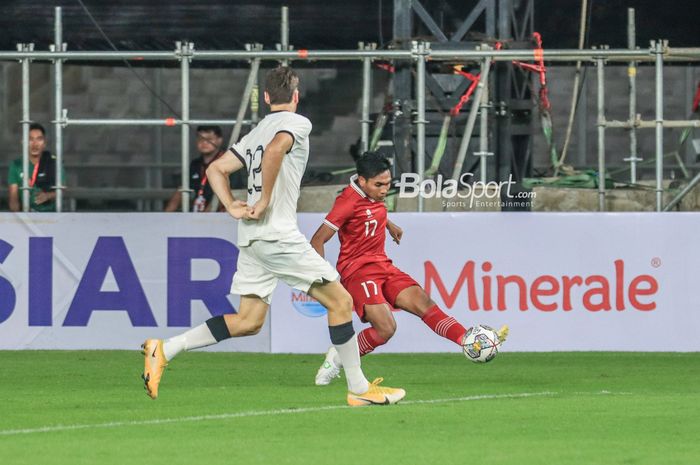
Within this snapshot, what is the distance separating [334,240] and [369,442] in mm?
7210

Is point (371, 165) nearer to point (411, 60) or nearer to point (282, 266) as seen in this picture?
point (282, 266)

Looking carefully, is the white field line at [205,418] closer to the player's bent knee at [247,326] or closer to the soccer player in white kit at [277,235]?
the soccer player in white kit at [277,235]

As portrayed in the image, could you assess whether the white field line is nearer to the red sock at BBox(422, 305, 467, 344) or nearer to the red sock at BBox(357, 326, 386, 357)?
the red sock at BBox(422, 305, 467, 344)

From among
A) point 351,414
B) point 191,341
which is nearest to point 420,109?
point 191,341

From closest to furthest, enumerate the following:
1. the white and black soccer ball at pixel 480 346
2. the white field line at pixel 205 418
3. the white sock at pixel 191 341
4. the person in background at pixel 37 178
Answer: the white field line at pixel 205 418, the white sock at pixel 191 341, the white and black soccer ball at pixel 480 346, the person in background at pixel 37 178

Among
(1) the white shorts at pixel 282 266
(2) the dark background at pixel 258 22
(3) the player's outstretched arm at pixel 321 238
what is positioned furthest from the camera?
(2) the dark background at pixel 258 22

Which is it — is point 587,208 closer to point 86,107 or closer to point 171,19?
point 171,19

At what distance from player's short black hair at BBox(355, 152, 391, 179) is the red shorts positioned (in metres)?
0.67

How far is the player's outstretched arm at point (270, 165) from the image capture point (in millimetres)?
10047

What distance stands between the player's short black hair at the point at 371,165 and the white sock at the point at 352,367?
241cm

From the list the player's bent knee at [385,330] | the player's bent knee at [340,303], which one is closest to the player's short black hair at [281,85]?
the player's bent knee at [340,303]

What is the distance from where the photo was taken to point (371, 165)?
1239 cm

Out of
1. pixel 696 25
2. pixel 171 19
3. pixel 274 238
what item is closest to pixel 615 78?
pixel 696 25

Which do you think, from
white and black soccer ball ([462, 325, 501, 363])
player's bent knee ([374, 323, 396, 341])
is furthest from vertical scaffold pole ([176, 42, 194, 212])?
white and black soccer ball ([462, 325, 501, 363])
